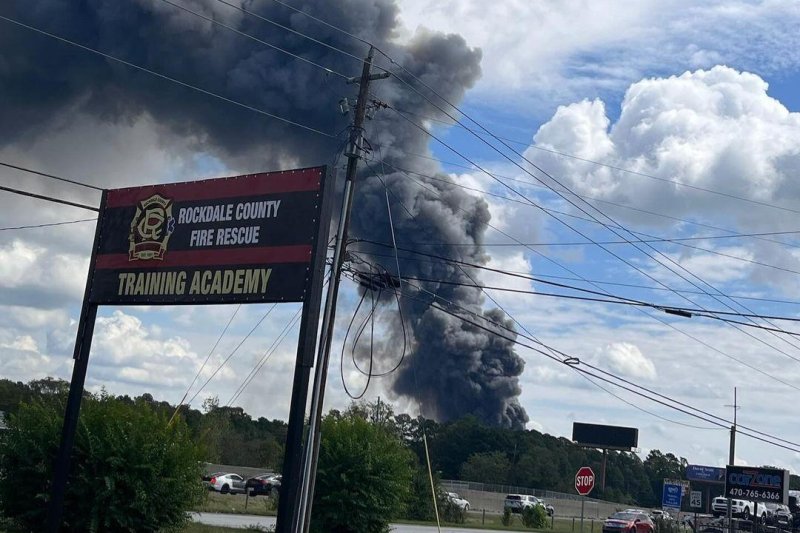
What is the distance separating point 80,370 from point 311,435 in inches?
214

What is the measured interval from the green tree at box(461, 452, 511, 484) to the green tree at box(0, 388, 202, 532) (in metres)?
72.7

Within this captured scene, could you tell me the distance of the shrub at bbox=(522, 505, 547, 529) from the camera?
2068 inches

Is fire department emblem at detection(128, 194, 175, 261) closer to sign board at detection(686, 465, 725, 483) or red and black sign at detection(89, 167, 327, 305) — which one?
red and black sign at detection(89, 167, 327, 305)

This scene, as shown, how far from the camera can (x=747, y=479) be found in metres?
46.1

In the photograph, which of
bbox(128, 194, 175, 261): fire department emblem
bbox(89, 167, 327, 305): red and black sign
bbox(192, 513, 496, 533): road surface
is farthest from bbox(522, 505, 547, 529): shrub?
bbox(128, 194, 175, 261): fire department emblem

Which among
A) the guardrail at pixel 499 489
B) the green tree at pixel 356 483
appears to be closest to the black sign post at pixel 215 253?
the green tree at pixel 356 483

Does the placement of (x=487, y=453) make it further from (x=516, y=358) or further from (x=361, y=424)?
(x=361, y=424)

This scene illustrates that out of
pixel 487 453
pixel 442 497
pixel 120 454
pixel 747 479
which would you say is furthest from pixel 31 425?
pixel 487 453

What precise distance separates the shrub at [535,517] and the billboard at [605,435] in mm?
37801

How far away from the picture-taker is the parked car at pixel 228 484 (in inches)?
2183

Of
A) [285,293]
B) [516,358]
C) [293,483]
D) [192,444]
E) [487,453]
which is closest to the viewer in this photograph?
[293,483]

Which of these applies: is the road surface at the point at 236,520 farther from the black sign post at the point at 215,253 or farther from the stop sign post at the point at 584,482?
the black sign post at the point at 215,253

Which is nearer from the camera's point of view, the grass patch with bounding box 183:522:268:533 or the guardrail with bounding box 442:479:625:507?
the grass patch with bounding box 183:522:268:533

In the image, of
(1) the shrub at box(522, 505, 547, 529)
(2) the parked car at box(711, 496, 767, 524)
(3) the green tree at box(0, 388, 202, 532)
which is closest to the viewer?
(3) the green tree at box(0, 388, 202, 532)
